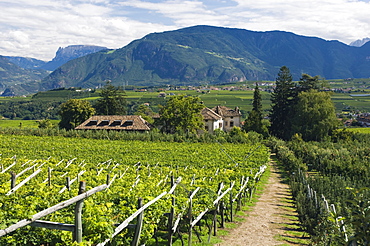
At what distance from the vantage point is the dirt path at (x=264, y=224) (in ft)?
42.2

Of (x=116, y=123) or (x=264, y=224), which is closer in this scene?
(x=264, y=224)

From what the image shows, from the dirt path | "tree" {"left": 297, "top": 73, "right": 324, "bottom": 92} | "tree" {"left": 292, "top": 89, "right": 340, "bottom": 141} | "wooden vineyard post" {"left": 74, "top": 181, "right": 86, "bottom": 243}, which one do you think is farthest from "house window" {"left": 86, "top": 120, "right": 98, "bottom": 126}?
"wooden vineyard post" {"left": 74, "top": 181, "right": 86, "bottom": 243}

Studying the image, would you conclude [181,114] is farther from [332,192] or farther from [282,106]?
[332,192]

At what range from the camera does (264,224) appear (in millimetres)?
15555

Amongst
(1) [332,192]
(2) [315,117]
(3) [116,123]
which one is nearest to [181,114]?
(3) [116,123]

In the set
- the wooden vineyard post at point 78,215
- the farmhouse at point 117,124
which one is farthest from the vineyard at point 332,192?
the farmhouse at point 117,124

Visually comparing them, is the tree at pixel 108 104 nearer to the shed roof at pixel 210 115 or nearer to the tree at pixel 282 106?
the shed roof at pixel 210 115

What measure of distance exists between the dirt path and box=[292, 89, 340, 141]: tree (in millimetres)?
38012

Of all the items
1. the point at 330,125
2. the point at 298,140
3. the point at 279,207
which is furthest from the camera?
the point at 330,125

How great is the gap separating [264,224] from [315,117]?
160ft

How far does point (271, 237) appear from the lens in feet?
44.2

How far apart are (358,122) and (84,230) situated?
10160 cm

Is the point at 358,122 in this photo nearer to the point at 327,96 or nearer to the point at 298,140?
the point at 327,96

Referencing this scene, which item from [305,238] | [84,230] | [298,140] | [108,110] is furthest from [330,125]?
[84,230]
